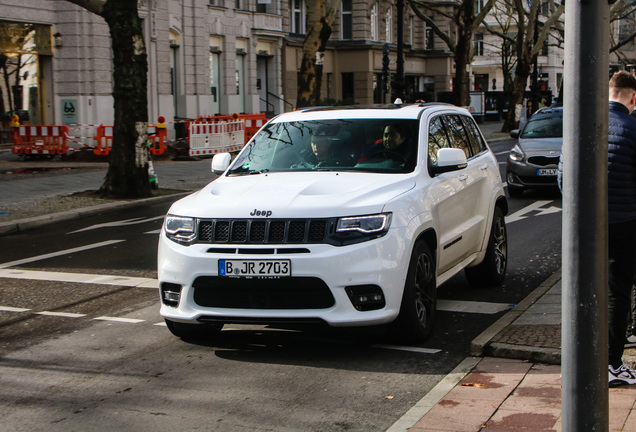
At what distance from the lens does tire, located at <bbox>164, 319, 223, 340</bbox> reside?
6.79m

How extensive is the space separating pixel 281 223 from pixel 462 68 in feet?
115

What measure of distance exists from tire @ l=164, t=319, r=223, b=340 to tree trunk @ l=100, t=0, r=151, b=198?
36.2 feet

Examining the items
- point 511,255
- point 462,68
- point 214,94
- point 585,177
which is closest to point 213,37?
point 214,94

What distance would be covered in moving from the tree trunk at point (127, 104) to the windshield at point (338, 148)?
401 inches

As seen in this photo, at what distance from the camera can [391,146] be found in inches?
289

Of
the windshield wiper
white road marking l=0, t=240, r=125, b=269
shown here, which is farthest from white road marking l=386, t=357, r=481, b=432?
white road marking l=0, t=240, r=125, b=269

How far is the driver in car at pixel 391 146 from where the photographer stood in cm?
727

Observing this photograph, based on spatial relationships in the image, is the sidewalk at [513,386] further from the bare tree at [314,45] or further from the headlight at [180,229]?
the bare tree at [314,45]

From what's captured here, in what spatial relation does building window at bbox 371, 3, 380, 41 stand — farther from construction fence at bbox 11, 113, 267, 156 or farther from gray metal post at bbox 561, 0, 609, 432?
gray metal post at bbox 561, 0, 609, 432

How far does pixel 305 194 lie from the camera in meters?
6.40

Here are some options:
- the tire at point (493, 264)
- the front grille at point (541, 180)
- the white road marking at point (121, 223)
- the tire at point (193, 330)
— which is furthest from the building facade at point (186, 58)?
the tire at point (193, 330)

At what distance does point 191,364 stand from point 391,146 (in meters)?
2.34

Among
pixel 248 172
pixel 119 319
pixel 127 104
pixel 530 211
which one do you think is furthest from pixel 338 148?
pixel 127 104

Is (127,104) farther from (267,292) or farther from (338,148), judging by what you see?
(267,292)
